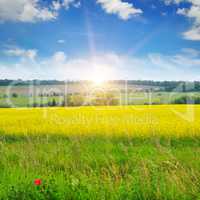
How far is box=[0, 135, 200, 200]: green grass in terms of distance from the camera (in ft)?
13.8

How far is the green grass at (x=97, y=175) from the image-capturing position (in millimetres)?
4215

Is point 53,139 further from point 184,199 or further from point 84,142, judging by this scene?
point 184,199

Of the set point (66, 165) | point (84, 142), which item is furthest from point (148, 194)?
point (84, 142)

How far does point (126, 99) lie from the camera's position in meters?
46.4

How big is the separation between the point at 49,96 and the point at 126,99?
543 inches

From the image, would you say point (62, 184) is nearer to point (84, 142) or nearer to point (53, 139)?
point (84, 142)

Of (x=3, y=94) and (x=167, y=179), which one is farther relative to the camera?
(x=3, y=94)

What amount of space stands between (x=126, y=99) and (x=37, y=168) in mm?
41015

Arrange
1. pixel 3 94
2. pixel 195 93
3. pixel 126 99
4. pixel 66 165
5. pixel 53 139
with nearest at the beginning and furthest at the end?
pixel 66 165, pixel 53 139, pixel 126 99, pixel 195 93, pixel 3 94

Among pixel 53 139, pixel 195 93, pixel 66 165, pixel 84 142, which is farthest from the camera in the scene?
pixel 195 93

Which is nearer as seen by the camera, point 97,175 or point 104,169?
point 97,175

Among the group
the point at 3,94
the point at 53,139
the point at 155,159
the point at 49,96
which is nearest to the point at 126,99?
the point at 49,96

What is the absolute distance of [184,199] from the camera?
13.4ft

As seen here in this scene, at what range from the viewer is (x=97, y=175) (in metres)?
5.73
